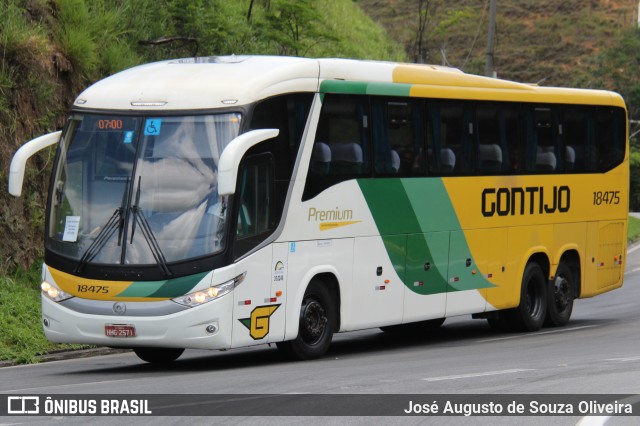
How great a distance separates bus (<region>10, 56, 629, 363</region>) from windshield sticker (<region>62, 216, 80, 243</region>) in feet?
0.08

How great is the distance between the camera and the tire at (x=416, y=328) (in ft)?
71.7

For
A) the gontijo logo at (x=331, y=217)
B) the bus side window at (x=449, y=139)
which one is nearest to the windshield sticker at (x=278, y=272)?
the gontijo logo at (x=331, y=217)

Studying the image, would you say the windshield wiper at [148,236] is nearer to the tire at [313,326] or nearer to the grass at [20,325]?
the tire at [313,326]

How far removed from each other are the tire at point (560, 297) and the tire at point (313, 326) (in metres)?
6.55

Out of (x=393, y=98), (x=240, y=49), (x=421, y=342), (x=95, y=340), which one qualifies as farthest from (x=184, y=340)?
(x=240, y=49)

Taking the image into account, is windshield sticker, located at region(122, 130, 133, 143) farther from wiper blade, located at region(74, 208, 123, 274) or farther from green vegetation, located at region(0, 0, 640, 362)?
green vegetation, located at region(0, 0, 640, 362)

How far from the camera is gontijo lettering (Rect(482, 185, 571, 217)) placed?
794 inches

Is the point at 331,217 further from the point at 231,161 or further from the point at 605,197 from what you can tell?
the point at 605,197

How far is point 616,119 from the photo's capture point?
2364 centimetres

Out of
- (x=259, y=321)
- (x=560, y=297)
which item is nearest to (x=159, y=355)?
(x=259, y=321)

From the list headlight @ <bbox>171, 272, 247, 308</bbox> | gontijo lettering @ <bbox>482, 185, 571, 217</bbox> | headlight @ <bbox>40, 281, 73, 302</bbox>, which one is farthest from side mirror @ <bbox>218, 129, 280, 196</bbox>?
gontijo lettering @ <bbox>482, 185, 571, 217</bbox>

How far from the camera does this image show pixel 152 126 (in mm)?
14992

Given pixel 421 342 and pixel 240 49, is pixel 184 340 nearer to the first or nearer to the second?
pixel 421 342

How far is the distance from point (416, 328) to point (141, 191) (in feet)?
28.4
